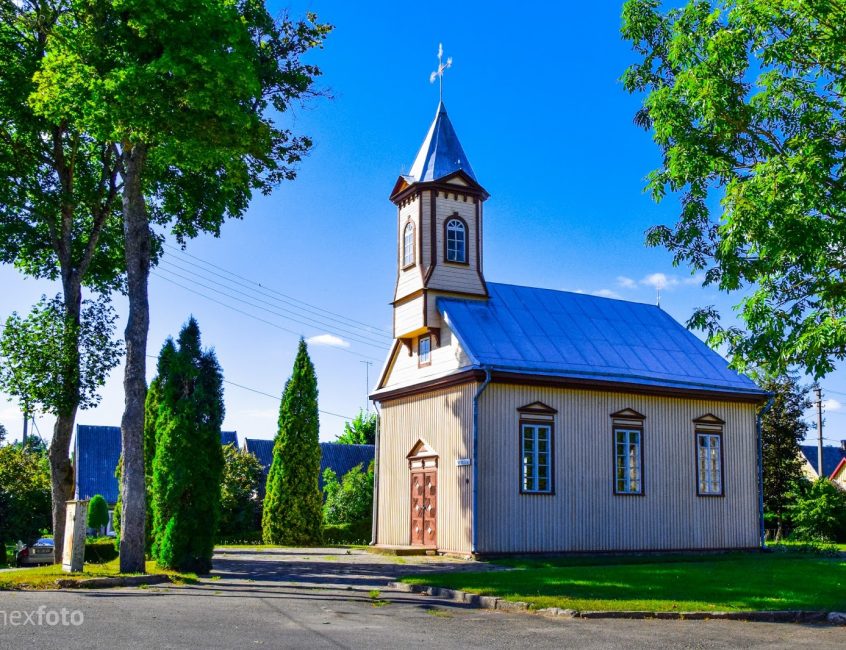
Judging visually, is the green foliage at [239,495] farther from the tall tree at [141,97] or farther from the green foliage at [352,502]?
the tall tree at [141,97]

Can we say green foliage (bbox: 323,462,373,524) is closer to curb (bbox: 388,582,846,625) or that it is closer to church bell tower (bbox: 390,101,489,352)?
church bell tower (bbox: 390,101,489,352)

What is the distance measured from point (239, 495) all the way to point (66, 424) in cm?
1425

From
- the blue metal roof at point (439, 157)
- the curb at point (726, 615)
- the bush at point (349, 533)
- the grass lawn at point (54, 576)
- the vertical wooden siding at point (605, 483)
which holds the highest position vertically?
the blue metal roof at point (439, 157)

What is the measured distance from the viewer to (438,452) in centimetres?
2419

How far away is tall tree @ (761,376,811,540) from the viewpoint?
37.6 m

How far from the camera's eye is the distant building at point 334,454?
2062 inches

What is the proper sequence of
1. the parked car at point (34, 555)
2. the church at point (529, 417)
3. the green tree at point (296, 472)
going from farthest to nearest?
the parked car at point (34, 555) → the green tree at point (296, 472) → the church at point (529, 417)

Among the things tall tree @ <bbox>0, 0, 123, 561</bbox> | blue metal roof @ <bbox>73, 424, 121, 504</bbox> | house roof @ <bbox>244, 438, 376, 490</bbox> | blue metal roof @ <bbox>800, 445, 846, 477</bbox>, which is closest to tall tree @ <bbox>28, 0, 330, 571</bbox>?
tall tree @ <bbox>0, 0, 123, 561</bbox>

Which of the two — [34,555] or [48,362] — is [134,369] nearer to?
[48,362]

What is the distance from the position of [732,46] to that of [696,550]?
16.6 meters

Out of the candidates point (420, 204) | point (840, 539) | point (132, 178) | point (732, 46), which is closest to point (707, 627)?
point (732, 46)

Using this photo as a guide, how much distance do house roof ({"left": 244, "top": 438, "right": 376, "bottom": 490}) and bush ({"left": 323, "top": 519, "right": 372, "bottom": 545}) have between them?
1814 cm

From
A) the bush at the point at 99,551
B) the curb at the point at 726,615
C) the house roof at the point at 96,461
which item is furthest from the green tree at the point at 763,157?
the house roof at the point at 96,461

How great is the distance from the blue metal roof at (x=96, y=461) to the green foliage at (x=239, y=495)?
68.5ft
